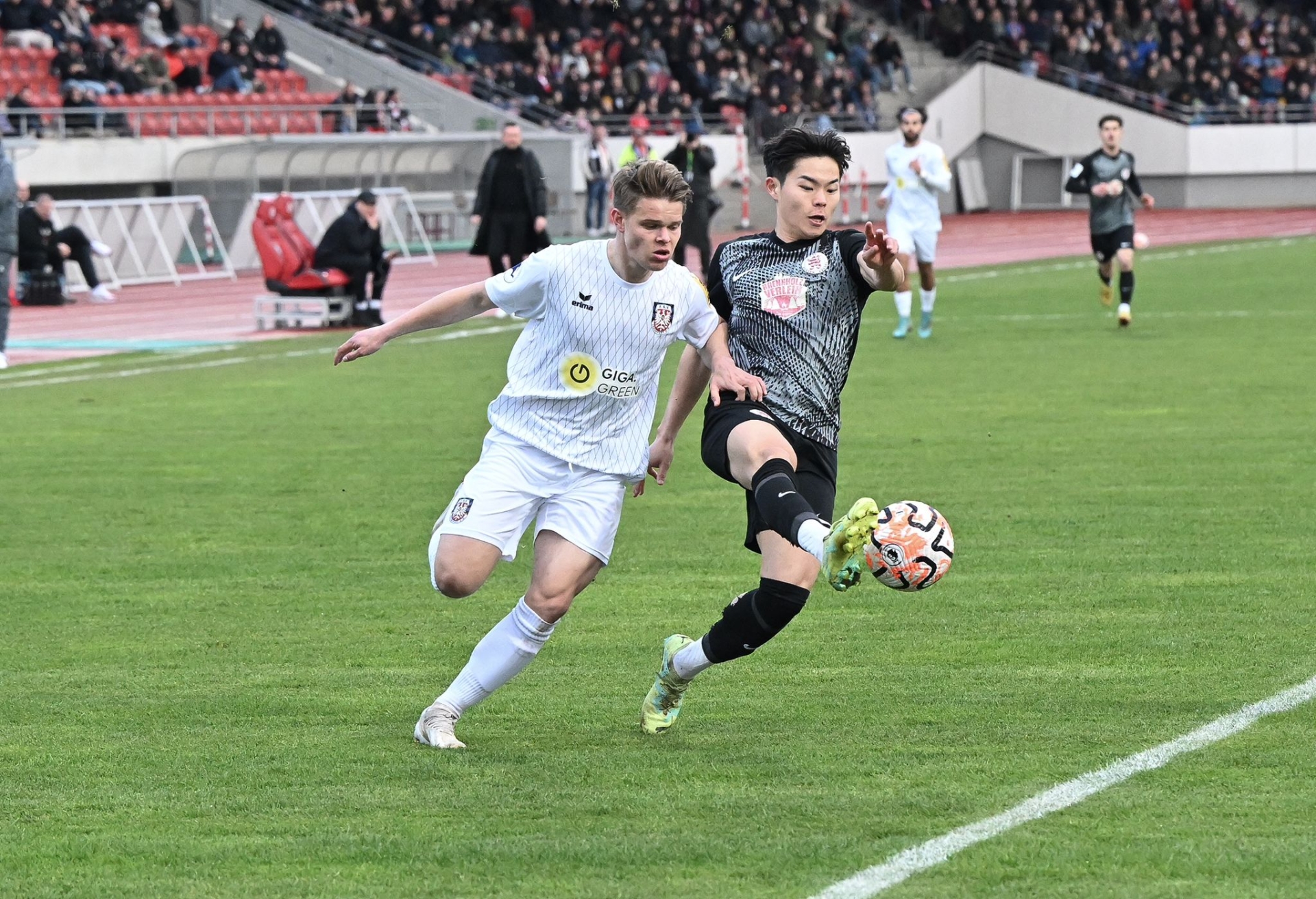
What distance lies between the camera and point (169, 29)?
124 feet

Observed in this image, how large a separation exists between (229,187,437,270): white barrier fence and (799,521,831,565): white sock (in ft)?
80.7

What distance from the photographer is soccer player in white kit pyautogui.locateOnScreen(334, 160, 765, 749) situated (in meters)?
6.00

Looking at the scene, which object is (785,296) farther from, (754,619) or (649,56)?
(649,56)

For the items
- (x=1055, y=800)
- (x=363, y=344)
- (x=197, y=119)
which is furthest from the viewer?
(x=197, y=119)

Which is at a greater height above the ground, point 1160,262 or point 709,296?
point 709,296

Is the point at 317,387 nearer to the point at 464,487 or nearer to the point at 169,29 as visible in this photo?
the point at 464,487

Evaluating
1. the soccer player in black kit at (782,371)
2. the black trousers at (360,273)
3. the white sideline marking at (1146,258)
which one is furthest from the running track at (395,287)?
the soccer player in black kit at (782,371)

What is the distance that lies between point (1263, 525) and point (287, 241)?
15.3 meters

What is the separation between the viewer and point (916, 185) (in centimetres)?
2003

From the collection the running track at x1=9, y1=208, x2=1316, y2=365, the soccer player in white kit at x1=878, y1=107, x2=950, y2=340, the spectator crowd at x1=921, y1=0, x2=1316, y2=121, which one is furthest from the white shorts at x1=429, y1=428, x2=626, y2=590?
the spectator crowd at x1=921, y1=0, x2=1316, y2=121

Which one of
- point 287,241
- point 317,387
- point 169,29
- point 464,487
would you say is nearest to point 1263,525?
point 464,487

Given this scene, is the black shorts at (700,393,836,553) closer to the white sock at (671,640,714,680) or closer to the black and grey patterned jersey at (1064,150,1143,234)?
the white sock at (671,640,714,680)

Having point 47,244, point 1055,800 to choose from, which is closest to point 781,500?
point 1055,800

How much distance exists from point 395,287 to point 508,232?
678cm
